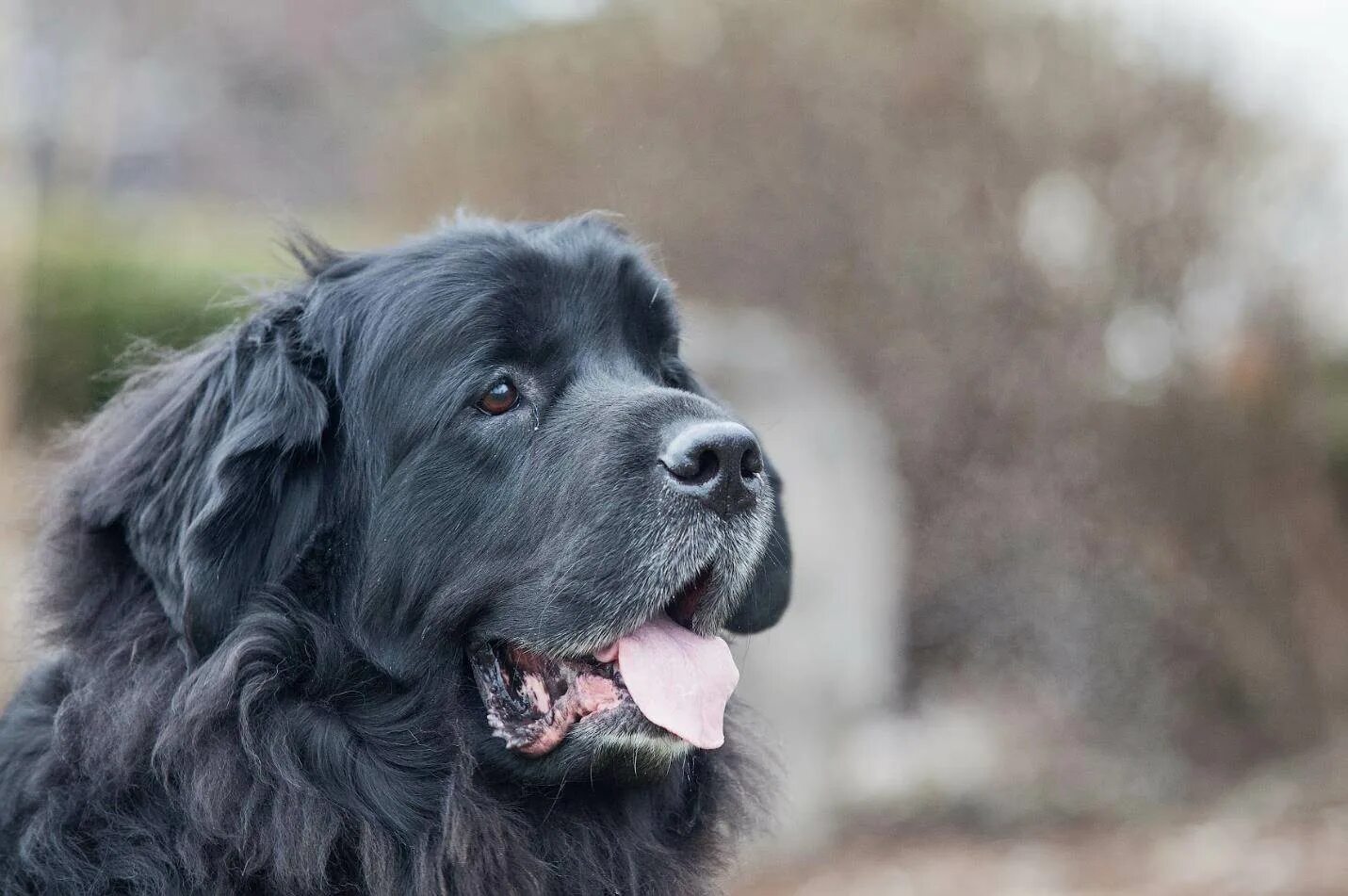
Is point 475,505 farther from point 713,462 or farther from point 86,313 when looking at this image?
point 86,313

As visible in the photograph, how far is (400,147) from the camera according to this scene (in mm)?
10289

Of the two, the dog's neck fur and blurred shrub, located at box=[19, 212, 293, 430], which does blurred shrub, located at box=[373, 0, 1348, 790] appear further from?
the dog's neck fur

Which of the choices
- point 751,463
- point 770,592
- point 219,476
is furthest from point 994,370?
A: point 219,476

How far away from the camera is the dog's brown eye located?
326 cm

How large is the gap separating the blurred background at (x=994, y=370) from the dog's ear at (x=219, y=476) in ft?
17.0

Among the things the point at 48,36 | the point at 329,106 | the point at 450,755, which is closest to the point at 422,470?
the point at 450,755

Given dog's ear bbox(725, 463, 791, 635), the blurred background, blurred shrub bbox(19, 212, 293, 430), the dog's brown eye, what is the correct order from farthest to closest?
blurred shrub bbox(19, 212, 293, 430), the blurred background, dog's ear bbox(725, 463, 791, 635), the dog's brown eye

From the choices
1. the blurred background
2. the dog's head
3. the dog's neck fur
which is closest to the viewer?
the dog's neck fur

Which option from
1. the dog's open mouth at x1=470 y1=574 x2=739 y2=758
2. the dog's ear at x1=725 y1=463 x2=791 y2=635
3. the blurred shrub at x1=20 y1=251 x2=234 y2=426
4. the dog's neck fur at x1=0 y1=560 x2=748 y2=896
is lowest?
the dog's neck fur at x1=0 y1=560 x2=748 y2=896

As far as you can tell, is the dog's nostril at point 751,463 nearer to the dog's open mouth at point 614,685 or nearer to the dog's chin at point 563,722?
the dog's open mouth at point 614,685

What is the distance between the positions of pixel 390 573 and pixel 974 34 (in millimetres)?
6909

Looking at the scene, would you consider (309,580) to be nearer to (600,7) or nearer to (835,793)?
(835,793)

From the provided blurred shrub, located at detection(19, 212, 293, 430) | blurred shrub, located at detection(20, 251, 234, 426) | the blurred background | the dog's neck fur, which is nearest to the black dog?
the dog's neck fur

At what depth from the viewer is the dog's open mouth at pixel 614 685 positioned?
116 inches
